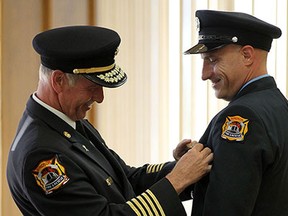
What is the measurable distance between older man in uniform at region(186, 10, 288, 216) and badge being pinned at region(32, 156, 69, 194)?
418 mm

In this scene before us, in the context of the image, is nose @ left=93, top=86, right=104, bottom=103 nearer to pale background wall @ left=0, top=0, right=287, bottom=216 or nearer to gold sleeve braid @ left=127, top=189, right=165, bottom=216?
gold sleeve braid @ left=127, top=189, right=165, bottom=216

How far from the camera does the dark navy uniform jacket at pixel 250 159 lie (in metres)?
1.56

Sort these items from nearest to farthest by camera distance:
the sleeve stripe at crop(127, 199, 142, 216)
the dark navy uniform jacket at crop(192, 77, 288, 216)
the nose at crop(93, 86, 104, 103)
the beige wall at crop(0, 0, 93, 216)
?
the dark navy uniform jacket at crop(192, 77, 288, 216) < the sleeve stripe at crop(127, 199, 142, 216) < the nose at crop(93, 86, 104, 103) < the beige wall at crop(0, 0, 93, 216)

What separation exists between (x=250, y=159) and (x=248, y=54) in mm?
326

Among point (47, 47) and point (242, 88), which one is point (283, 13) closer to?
point (242, 88)

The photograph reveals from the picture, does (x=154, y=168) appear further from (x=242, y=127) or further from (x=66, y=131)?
(x=242, y=127)

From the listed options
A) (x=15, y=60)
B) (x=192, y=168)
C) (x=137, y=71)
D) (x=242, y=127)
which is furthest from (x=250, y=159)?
(x=15, y=60)

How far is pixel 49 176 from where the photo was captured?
1.60 meters

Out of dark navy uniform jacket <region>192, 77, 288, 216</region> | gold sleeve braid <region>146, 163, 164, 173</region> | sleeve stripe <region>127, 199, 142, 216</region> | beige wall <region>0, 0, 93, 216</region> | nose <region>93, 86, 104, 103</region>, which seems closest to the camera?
dark navy uniform jacket <region>192, 77, 288, 216</region>

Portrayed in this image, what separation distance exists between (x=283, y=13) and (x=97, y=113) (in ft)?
3.80

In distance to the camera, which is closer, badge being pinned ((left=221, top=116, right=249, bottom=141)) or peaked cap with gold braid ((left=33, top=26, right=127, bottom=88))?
badge being pinned ((left=221, top=116, right=249, bottom=141))

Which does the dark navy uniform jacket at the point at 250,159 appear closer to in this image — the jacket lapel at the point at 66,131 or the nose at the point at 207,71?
the nose at the point at 207,71

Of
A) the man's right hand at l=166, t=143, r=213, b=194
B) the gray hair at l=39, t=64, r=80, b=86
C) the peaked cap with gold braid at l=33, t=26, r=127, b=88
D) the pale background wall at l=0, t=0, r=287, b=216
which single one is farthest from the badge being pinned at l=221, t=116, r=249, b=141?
the pale background wall at l=0, t=0, r=287, b=216

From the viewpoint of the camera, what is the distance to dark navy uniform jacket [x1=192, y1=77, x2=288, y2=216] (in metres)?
1.56
